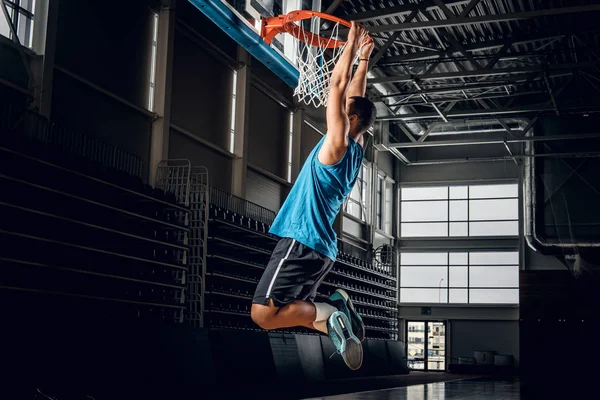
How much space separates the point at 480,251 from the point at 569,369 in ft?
20.7

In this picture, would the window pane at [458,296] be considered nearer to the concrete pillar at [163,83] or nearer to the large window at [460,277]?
the large window at [460,277]

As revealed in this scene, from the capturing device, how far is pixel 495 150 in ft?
102

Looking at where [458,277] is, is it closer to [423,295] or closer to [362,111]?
[423,295]

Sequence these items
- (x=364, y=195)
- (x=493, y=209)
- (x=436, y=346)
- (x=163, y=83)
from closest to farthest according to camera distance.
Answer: (x=163, y=83)
(x=364, y=195)
(x=493, y=209)
(x=436, y=346)

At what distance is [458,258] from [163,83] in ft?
61.6

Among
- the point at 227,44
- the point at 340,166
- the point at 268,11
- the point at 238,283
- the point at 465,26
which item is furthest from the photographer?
the point at 465,26

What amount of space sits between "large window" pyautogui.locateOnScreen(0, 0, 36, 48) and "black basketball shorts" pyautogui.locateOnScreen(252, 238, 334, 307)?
958 cm

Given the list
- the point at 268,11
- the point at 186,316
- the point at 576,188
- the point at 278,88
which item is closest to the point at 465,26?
the point at 278,88

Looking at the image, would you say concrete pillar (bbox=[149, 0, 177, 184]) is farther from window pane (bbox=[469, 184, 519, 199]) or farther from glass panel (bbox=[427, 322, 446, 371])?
glass panel (bbox=[427, 322, 446, 371])

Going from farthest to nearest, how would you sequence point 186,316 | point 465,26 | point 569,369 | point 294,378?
1. point 569,369
2. point 465,26
3. point 294,378
4. point 186,316

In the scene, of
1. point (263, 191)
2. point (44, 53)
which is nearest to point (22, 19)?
point (44, 53)

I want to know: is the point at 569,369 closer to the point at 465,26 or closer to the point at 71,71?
the point at 465,26

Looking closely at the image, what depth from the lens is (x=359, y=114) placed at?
4.50 m

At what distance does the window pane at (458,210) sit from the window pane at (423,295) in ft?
9.99
